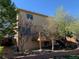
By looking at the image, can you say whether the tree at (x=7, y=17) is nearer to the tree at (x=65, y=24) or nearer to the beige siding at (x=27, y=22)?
the beige siding at (x=27, y=22)

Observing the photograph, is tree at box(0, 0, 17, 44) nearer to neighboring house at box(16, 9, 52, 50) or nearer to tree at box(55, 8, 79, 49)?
neighboring house at box(16, 9, 52, 50)

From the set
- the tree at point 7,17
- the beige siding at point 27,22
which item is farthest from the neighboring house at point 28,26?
the tree at point 7,17

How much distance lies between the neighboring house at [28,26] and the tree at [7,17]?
15567 millimetres

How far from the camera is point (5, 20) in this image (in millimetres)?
24781

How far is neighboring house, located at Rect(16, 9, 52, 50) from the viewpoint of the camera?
143 feet

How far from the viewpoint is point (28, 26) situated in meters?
45.2

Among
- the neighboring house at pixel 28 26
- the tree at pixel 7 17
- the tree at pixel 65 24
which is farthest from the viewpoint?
the tree at pixel 65 24

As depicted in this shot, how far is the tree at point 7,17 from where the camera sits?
2452cm

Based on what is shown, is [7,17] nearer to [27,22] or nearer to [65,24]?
[27,22]

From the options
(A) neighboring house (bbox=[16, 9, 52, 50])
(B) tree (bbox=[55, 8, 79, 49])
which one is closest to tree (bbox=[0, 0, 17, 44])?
(A) neighboring house (bbox=[16, 9, 52, 50])

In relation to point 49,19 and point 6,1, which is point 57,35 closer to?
point 49,19

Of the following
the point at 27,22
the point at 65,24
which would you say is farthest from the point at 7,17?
the point at 65,24

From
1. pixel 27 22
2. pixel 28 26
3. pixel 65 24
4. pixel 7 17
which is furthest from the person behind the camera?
pixel 65 24

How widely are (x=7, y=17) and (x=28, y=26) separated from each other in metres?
20.5
